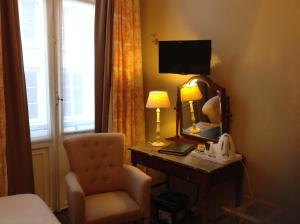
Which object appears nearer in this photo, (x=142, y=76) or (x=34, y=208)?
(x=34, y=208)

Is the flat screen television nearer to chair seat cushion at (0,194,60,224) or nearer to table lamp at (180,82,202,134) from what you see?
table lamp at (180,82,202,134)

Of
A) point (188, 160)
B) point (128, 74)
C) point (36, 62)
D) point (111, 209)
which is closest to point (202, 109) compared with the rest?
point (188, 160)

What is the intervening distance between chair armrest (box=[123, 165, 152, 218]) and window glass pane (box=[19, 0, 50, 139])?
1.01 m

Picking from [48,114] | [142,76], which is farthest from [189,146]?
[48,114]

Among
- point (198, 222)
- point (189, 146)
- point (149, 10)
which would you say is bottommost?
point (198, 222)

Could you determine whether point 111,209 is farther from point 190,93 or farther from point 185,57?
point 185,57

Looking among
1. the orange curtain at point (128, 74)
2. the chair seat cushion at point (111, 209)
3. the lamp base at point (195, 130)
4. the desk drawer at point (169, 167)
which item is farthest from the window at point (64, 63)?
the lamp base at point (195, 130)

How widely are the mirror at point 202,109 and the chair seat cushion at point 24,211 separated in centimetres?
150

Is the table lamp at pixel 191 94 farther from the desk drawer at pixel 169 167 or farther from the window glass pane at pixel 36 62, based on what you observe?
the window glass pane at pixel 36 62

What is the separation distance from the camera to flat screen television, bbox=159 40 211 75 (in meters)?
2.60

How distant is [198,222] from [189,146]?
2.56 ft

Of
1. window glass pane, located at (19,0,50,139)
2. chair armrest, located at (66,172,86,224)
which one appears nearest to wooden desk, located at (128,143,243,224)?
chair armrest, located at (66,172,86,224)

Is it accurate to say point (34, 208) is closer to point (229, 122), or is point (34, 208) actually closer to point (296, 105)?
point (229, 122)

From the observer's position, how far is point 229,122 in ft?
8.52
